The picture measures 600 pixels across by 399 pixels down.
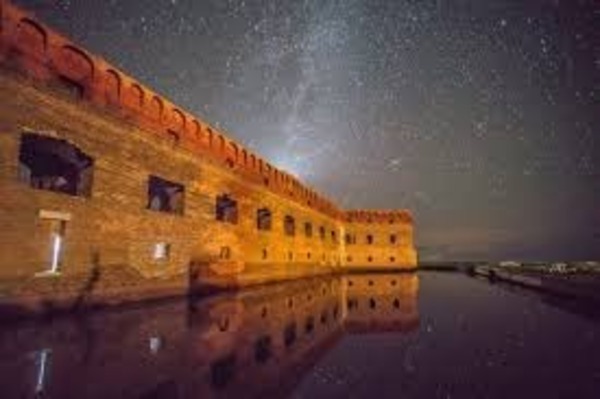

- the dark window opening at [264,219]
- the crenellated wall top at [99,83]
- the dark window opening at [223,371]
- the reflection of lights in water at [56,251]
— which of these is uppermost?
the crenellated wall top at [99,83]

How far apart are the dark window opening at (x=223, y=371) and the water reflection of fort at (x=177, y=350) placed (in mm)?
11

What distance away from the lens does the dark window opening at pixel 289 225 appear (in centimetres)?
3047

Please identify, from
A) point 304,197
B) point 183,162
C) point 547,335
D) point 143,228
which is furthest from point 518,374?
point 304,197

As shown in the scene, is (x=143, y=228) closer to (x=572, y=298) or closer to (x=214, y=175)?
(x=214, y=175)

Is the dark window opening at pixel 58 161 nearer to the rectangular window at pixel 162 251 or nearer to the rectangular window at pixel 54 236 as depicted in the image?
the rectangular window at pixel 54 236

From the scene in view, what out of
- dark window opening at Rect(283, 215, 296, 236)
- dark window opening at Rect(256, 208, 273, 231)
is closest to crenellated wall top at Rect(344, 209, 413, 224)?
dark window opening at Rect(283, 215, 296, 236)

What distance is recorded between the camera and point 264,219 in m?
26.5

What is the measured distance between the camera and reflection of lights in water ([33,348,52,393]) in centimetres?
443

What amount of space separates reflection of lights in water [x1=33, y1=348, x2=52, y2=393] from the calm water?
0.05 feet

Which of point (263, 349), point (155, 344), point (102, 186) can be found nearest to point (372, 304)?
point (263, 349)

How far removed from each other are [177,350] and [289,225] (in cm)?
2508

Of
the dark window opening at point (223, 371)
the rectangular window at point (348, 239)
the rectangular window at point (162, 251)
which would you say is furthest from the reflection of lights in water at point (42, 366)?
the rectangular window at point (348, 239)

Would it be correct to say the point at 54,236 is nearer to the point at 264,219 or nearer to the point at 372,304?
the point at 372,304

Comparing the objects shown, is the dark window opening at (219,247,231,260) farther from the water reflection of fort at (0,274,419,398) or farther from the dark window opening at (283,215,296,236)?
the dark window opening at (283,215,296,236)
